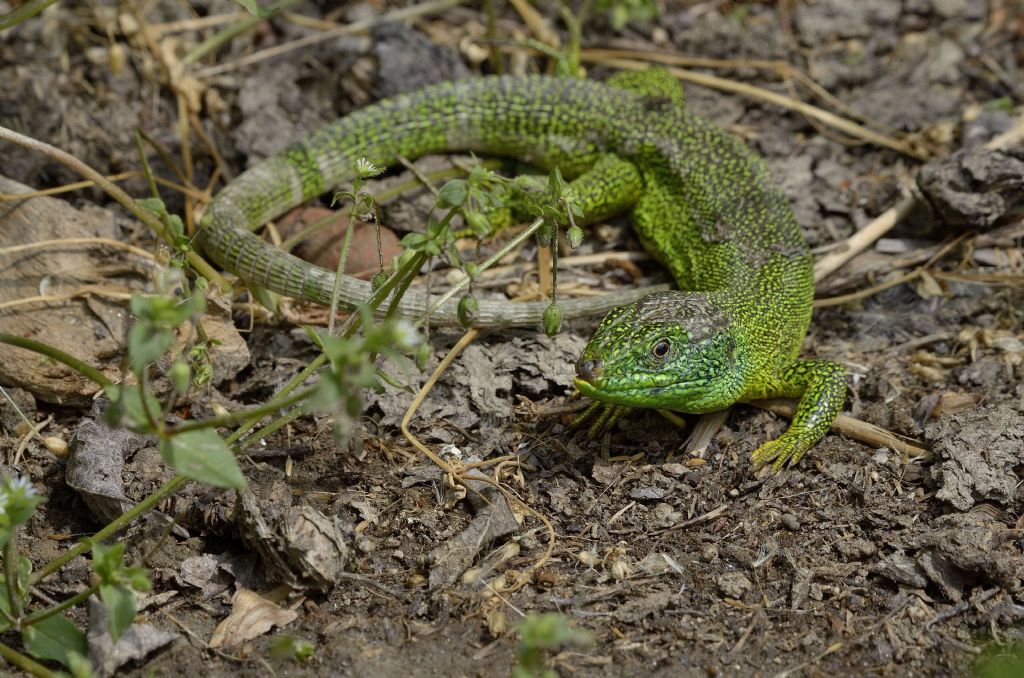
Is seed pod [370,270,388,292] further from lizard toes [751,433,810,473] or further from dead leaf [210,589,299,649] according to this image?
lizard toes [751,433,810,473]

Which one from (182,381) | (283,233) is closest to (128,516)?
(182,381)

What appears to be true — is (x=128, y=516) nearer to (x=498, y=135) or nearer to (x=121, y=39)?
(x=498, y=135)

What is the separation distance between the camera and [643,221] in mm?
5988

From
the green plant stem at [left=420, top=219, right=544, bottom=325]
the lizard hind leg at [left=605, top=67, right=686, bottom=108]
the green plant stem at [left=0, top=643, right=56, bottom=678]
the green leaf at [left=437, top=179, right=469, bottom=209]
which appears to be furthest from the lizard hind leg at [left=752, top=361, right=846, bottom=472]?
the green plant stem at [left=0, top=643, right=56, bottom=678]

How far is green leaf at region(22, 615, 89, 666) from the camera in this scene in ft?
10.9

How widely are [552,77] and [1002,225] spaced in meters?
2.92

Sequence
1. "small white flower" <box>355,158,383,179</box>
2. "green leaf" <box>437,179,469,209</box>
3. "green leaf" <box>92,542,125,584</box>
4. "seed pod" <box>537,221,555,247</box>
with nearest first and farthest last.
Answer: "green leaf" <box>92,542,125,584</box> < "green leaf" <box>437,179,469,209</box> < "seed pod" <box>537,221,555,247</box> < "small white flower" <box>355,158,383,179</box>

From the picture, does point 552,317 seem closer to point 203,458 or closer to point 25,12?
point 203,458

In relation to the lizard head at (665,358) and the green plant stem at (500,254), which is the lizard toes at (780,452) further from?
the green plant stem at (500,254)

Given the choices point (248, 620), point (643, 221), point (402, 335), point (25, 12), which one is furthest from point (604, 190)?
point (402, 335)

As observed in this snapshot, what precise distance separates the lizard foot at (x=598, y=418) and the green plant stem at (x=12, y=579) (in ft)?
8.06

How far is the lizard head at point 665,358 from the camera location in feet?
13.6

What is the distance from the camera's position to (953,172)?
5.50m

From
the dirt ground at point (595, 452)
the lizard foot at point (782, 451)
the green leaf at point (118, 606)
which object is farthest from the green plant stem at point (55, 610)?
the lizard foot at point (782, 451)
